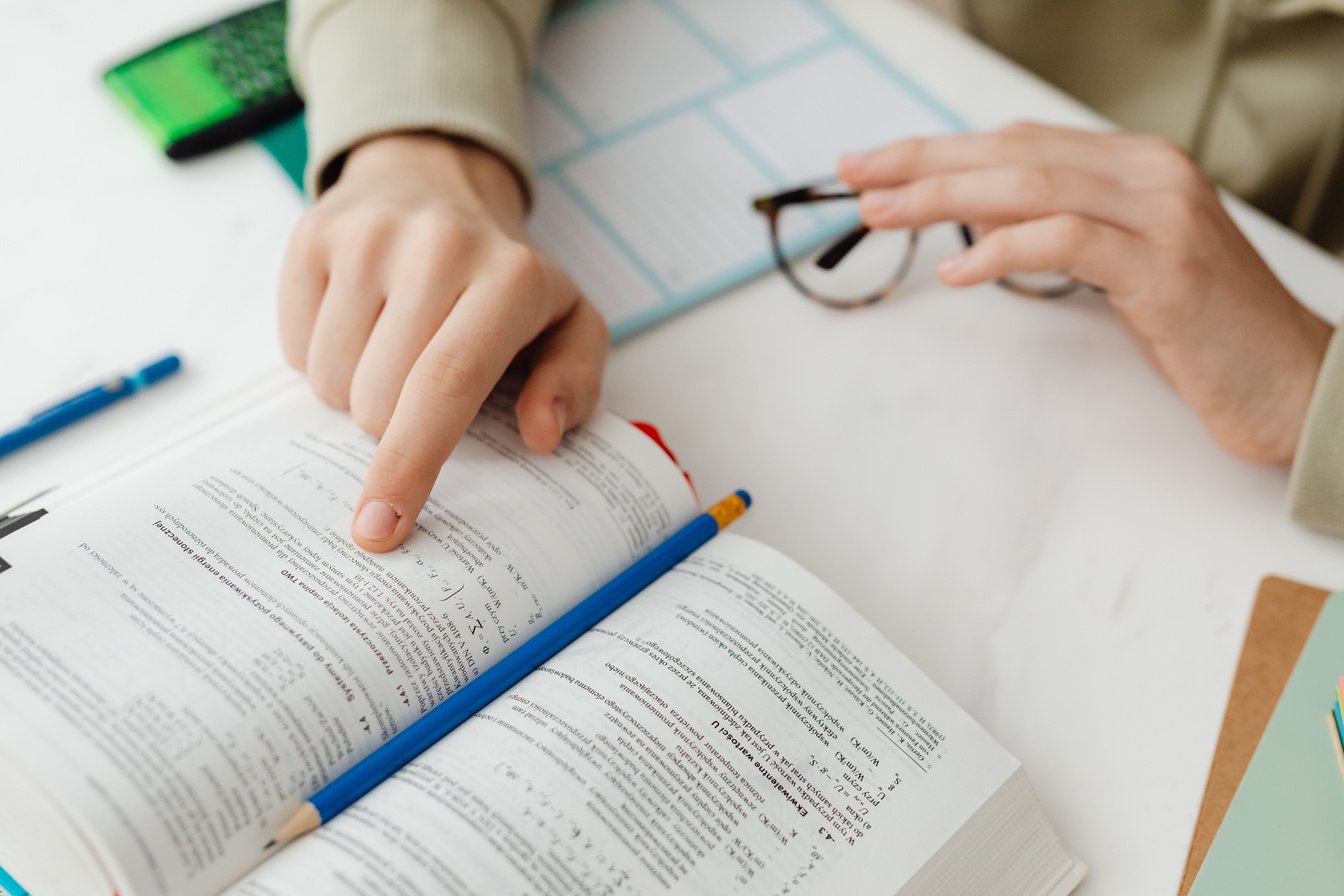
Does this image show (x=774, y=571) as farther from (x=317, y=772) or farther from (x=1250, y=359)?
(x=1250, y=359)

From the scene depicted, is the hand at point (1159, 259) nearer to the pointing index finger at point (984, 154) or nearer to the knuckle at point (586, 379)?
the pointing index finger at point (984, 154)

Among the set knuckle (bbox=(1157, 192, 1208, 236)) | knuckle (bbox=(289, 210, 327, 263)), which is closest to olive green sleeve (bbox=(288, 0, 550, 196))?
knuckle (bbox=(289, 210, 327, 263))

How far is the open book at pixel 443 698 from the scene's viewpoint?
0.44 m

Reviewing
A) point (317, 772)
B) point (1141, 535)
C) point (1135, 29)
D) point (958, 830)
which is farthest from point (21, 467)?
point (1135, 29)

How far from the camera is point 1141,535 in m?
0.68

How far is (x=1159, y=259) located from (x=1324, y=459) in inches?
6.2

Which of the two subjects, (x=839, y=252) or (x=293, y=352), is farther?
(x=839, y=252)

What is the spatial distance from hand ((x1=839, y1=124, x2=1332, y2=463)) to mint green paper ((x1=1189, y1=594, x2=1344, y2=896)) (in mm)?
177

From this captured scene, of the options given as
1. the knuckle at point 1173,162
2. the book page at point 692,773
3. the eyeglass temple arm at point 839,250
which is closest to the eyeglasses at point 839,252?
the eyeglass temple arm at point 839,250

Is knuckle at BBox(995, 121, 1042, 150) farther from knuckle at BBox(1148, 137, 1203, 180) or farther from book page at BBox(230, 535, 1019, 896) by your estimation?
book page at BBox(230, 535, 1019, 896)

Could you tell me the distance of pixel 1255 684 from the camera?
613mm

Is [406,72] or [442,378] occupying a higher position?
[406,72]

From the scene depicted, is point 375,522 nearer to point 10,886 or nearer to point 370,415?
point 370,415

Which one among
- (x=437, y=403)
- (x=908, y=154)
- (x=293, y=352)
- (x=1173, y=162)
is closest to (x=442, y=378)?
(x=437, y=403)
